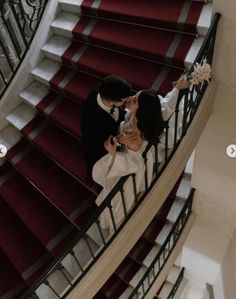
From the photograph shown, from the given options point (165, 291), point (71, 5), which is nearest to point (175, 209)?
point (71, 5)

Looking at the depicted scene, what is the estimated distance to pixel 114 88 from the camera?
2008mm

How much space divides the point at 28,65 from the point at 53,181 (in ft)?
4.63

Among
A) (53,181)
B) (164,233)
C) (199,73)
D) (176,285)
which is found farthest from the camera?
(176,285)

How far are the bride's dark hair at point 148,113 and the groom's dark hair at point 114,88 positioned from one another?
0.10 m

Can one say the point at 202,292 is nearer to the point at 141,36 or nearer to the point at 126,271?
the point at 126,271

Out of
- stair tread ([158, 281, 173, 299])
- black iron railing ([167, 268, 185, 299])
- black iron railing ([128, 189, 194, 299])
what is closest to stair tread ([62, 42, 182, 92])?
black iron railing ([128, 189, 194, 299])

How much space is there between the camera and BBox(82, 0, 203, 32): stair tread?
285 centimetres

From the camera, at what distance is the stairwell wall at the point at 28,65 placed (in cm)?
378

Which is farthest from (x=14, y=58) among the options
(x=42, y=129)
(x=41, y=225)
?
(x=41, y=225)

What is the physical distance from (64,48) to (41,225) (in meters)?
1.97

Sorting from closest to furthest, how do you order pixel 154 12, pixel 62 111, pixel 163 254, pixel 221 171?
1. pixel 154 12
2. pixel 221 171
3. pixel 62 111
4. pixel 163 254

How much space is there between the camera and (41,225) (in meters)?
3.44

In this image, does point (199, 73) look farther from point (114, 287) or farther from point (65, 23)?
point (114, 287)

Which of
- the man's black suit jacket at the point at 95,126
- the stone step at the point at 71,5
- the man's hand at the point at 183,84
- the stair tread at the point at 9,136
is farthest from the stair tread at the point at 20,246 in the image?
the stone step at the point at 71,5
